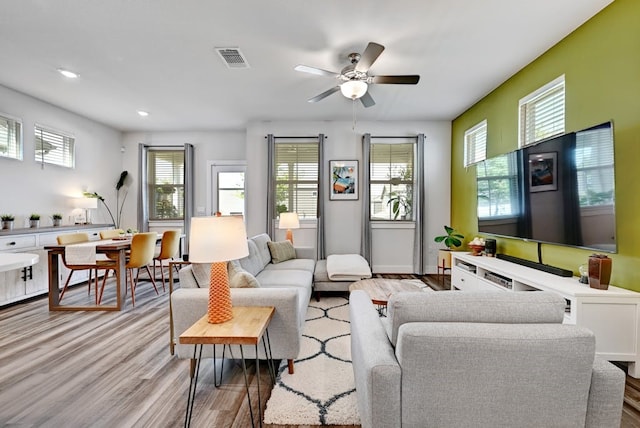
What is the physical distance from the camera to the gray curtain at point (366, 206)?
17.0 ft

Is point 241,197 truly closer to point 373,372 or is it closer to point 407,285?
point 407,285

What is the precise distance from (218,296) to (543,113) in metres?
3.60

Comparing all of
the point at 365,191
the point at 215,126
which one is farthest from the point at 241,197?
the point at 365,191

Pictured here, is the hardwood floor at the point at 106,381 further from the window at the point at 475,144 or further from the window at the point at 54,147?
the window at the point at 475,144

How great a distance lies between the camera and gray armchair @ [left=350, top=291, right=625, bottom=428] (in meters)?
1.06

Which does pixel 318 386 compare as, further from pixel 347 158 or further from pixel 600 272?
pixel 347 158

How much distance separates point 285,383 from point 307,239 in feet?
11.6

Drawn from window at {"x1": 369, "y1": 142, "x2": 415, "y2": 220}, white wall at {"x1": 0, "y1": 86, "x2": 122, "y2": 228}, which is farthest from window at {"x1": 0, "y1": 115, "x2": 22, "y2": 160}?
window at {"x1": 369, "y1": 142, "x2": 415, "y2": 220}

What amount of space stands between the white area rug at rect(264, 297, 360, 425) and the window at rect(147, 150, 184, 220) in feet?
14.1

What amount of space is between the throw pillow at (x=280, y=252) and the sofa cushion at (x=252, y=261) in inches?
18.8

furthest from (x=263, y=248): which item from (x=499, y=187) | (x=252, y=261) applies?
(x=499, y=187)

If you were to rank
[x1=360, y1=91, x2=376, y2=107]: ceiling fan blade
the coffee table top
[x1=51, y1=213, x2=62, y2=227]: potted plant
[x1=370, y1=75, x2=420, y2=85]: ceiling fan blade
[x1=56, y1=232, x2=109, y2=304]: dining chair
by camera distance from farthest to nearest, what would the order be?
[x1=51, y1=213, x2=62, y2=227]: potted plant → [x1=56, y1=232, x2=109, y2=304]: dining chair → [x1=360, y1=91, x2=376, y2=107]: ceiling fan blade → [x1=370, y1=75, x2=420, y2=85]: ceiling fan blade → the coffee table top

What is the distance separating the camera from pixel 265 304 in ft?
6.45

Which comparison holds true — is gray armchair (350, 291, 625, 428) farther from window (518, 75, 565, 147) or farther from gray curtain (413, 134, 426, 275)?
gray curtain (413, 134, 426, 275)
